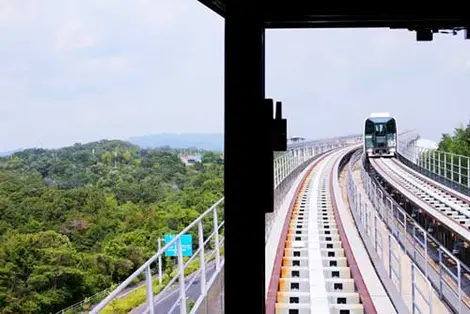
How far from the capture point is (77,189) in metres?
1.51

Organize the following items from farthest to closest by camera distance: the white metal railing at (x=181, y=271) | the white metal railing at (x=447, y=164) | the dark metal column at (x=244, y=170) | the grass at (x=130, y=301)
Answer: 1. the grass at (x=130, y=301)
2. the white metal railing at (x=181, y=271)
3. the white metal railing at (x=447, y=164)
4. the dark metal column at (x=244, y=170)

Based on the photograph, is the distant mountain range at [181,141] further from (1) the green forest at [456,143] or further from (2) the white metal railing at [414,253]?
(2) the white metal railing at [414,253]

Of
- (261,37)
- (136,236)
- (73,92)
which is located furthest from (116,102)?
(261,37)

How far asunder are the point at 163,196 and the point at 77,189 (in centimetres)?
23

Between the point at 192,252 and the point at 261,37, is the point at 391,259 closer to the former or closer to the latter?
the point at 192,252

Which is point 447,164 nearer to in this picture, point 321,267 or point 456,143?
point 456,143

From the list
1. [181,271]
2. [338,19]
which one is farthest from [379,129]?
[338,19]

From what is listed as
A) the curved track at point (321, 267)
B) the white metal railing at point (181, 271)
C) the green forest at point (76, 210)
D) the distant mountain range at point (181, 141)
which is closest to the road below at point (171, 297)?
the white metal railing at point (181, 271)

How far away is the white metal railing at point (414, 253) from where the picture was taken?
1.92 meters

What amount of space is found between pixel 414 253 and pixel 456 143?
138 centimetres

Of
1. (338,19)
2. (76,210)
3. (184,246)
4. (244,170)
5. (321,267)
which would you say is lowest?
(321,267)

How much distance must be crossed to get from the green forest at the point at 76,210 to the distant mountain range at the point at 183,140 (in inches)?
1.0

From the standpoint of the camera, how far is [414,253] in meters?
2.55

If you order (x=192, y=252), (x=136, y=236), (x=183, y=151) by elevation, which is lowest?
(x=192, y=252)
